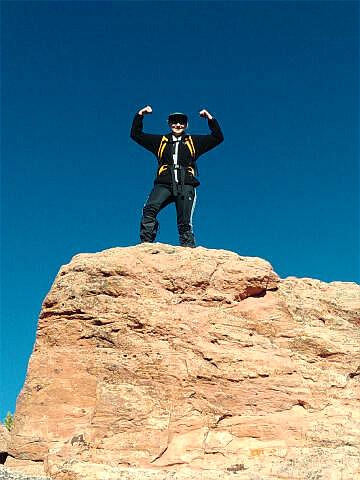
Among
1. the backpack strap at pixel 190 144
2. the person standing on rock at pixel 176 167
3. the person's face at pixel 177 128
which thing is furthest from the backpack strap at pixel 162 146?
the backpack strap at pixel 190 144

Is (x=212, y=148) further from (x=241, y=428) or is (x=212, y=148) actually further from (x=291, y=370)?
(x=241, y=428)

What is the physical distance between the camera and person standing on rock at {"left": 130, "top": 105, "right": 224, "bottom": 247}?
38.4 feet

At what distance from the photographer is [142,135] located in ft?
41.0

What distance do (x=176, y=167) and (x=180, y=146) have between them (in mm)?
512

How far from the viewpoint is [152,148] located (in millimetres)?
12422

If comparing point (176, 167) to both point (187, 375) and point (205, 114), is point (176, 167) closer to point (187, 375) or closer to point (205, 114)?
point (205, 114)

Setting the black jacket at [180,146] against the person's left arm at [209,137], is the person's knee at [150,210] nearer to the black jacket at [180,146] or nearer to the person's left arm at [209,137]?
the black jacket at [180,146]

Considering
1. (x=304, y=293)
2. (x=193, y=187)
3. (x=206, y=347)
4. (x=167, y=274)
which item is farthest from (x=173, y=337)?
(x=193, y=187)

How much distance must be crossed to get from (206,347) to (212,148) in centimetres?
498

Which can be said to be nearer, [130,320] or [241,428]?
[241,428]

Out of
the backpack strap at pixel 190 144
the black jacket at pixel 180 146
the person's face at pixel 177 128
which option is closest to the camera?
the black jacket at pixel 180 146

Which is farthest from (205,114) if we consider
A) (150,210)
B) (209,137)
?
(150,210)

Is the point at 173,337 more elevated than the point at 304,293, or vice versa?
the point at 304,293

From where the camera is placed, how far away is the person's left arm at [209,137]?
12344mm
